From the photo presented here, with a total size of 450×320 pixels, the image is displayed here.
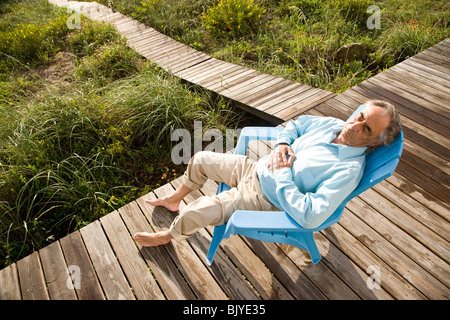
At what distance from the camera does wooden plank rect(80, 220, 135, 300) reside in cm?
191

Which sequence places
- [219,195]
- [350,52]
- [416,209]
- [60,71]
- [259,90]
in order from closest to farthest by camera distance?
[219,195]
[416,209]
[259,90]
[350,52]
[60,71]

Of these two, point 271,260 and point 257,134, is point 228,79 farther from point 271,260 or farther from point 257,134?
point 271,260

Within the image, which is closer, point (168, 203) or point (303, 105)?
point (168, 203)

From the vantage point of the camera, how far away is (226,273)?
1983 millimetres

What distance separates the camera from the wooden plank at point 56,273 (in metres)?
1.91

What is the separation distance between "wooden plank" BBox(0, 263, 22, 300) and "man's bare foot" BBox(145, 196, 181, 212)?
100 cm

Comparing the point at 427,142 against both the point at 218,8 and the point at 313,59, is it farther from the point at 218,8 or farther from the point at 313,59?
the point at 218,8

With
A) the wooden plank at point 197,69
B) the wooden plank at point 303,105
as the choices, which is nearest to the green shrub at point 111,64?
the wooden plank at point 197,69

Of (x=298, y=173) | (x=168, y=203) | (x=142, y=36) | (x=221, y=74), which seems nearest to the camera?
(x=298, y=173)

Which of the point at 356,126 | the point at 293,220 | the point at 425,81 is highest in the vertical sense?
the point at 356,126

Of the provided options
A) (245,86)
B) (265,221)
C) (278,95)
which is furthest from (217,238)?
(245,86)

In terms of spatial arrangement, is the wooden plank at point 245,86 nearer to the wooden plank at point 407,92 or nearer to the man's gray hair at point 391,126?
the wooden plank at point 407,92

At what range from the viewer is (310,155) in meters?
1.79

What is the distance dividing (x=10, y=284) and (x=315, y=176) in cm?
208
